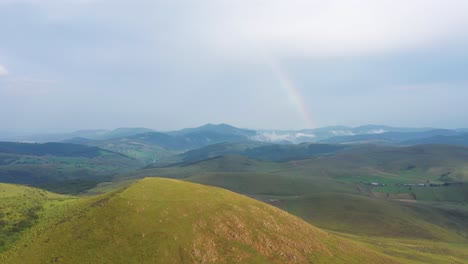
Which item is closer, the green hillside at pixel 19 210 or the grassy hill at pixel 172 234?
the grassy hill at pixel 172 234

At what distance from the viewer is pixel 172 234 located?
67312 millimetres

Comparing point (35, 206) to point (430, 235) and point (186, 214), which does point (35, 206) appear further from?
point (430, 235)

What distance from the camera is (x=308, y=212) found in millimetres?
184750

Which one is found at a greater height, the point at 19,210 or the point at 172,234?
the point at 19,210

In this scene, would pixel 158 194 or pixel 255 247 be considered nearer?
pixel 255 247

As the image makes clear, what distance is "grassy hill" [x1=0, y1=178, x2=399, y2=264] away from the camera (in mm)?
62938

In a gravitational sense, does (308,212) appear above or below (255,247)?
below

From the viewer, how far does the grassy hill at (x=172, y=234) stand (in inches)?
2478

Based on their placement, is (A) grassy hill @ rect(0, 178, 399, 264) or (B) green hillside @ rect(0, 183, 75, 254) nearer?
(A) grassy hill @ rect(0, 178, 399, 264)

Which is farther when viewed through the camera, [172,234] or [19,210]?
[19,210]

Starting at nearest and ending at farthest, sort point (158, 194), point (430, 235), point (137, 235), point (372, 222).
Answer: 1. point (137, 235)
2. point (158, 194)
3. point (430, 235)
4. point (372, 222)

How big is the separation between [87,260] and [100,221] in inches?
449

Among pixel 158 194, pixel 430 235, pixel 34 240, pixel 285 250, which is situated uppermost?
pixel 158 194

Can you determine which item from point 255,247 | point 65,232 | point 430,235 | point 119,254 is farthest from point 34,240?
point 430,235
